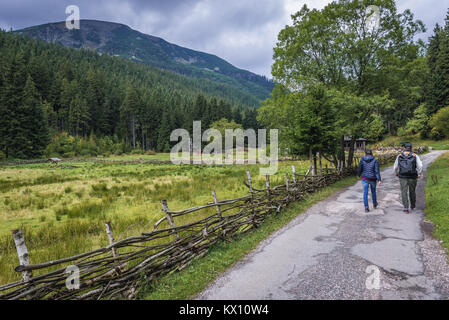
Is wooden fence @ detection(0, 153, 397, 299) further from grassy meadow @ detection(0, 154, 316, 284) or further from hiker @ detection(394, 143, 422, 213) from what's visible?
hiker @ detection(394, 143, 422, 213)

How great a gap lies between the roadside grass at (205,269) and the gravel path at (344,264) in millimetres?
216

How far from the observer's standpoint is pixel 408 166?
799 cm

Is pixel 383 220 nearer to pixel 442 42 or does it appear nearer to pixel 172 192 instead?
pixel 172 192

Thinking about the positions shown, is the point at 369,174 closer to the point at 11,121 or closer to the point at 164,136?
the point at 11,121

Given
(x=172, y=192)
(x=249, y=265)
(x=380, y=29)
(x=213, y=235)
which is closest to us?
(x=249, y=265)

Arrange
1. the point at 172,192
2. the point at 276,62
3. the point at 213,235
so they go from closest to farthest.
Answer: the point at 213,235
the point at 172,192
the point at 276,62

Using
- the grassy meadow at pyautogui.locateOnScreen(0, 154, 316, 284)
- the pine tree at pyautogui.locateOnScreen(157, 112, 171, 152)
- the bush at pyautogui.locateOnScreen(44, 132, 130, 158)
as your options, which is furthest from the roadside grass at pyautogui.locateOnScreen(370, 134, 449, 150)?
the bush at pyautogui.locateOnScreen(44, 132, 130, 158)

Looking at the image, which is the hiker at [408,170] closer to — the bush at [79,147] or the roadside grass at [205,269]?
the roadside grass at [205,269]

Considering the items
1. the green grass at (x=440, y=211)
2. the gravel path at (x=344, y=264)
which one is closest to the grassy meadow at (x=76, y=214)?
the gravel path at (x=344, y=264)

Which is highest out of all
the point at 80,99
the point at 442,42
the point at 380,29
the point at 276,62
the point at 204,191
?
the point at 442,42

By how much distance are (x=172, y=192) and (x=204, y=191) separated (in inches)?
86.0
